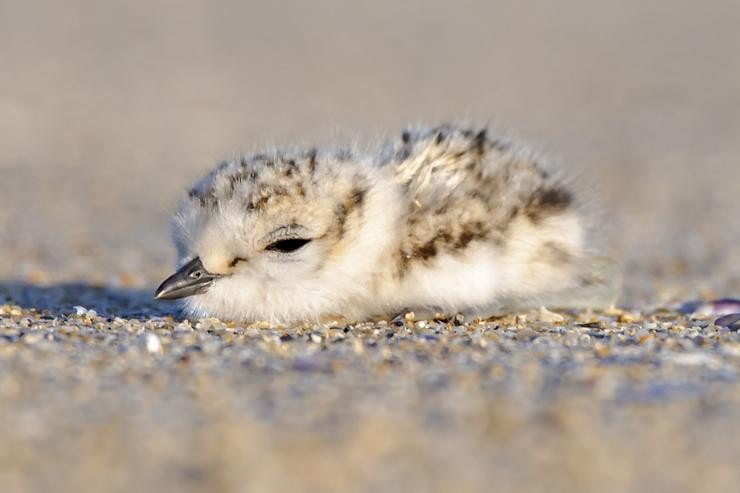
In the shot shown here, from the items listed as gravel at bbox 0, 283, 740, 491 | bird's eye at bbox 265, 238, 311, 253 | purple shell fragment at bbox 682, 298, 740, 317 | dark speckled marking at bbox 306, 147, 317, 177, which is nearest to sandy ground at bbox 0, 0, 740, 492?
gravel at bbox 0, 283, 740, 491

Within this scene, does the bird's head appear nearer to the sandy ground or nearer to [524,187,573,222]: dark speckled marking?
the sandy ground

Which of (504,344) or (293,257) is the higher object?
(293,257)

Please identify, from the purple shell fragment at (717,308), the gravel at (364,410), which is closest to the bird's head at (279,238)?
the gravel at (364,410)

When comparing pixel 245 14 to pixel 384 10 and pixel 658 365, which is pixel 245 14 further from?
pixel 658 365

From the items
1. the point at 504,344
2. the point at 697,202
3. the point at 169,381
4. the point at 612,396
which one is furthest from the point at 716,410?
the point at 697,202

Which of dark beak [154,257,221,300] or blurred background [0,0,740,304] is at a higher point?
blurred background [0,0,740,304]

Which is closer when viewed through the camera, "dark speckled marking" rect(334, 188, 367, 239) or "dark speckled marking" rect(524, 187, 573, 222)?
"dark speckled marking" rect(334, 188, 367, 239)

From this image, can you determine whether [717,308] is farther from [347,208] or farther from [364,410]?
[364,410]

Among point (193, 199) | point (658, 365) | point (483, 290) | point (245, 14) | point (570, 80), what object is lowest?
point (658, 365)
